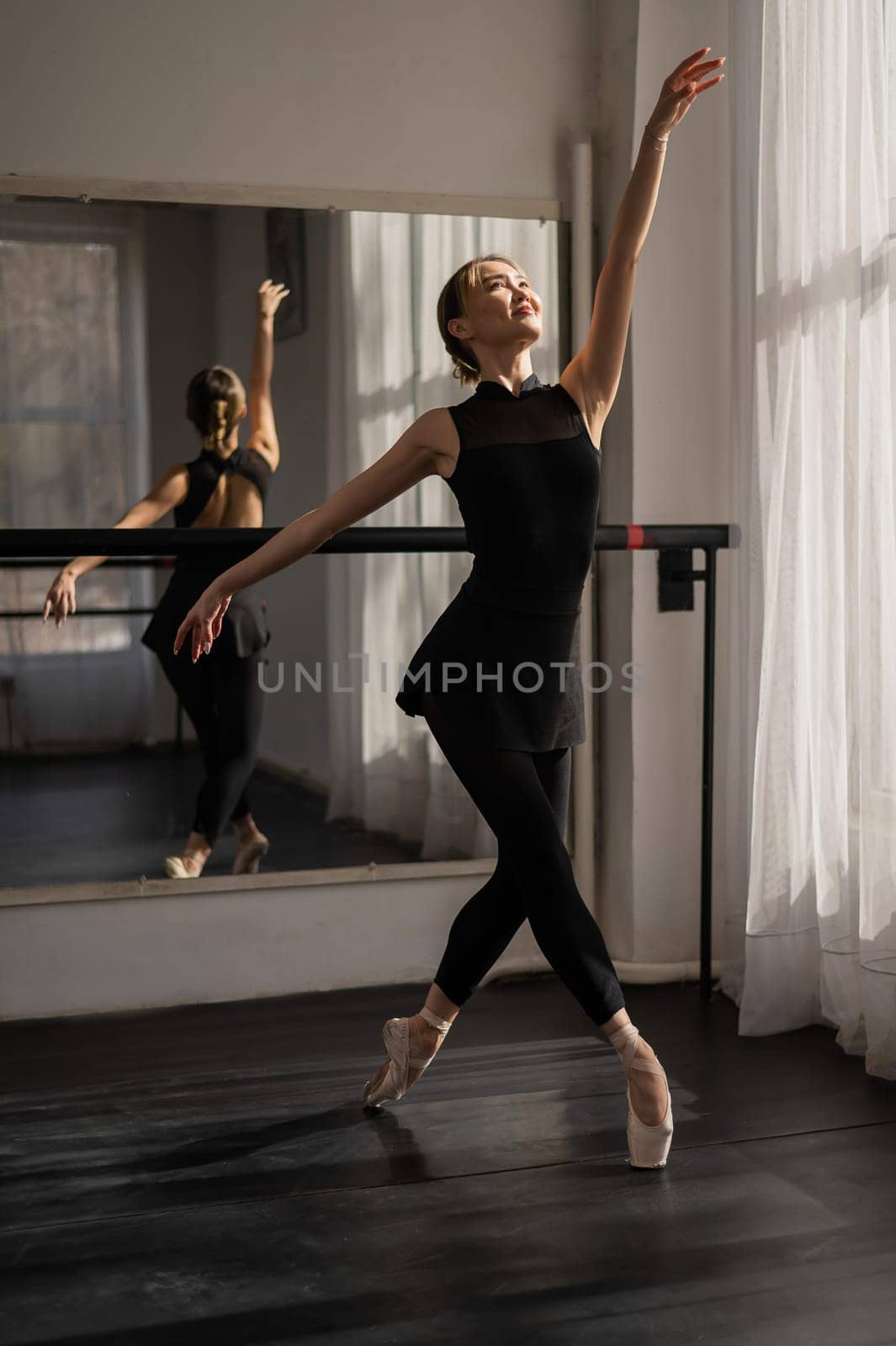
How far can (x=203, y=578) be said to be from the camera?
289 cm

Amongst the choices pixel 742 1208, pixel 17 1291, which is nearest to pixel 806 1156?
pixel 742 1208

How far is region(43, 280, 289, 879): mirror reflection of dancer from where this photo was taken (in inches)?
113

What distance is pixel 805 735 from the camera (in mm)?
2570

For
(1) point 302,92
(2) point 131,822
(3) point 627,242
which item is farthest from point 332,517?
(1) point 302,92

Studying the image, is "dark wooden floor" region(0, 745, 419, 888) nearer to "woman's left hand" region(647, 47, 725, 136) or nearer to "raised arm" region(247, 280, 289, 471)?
"raised arm" region(247, 280, 289, 471)

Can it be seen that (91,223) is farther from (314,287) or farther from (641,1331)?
(641,1331)

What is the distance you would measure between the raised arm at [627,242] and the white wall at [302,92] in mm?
1174

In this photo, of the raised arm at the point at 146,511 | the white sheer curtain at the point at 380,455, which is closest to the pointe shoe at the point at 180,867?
the white sheer curtain at the point at 380,455

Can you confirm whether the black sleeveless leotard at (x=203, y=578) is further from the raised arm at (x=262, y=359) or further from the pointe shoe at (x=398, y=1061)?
the pointe shoe at (x=398, y=1061)

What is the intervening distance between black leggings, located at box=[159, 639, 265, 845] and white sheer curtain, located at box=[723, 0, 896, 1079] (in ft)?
3.42

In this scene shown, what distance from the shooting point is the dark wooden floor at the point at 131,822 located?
2844 millimetres

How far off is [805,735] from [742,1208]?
0.98 meters

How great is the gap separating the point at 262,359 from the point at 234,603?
53 centimetres

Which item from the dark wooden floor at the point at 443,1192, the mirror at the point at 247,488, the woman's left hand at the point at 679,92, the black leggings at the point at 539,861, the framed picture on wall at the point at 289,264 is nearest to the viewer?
the dark wooden floor at the point at 443,1192
